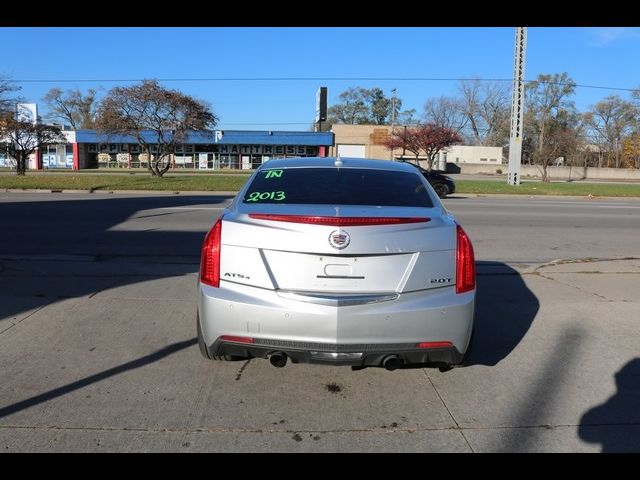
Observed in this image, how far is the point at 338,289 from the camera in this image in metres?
3.44

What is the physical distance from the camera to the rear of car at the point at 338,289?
3.39 meters

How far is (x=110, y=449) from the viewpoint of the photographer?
3.10 meters

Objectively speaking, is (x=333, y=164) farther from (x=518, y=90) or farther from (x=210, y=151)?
(x=210, y=151)

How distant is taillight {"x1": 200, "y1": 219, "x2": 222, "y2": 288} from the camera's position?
3580 mm

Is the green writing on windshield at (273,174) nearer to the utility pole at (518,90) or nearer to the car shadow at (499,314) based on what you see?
the car shadow at (499,314)

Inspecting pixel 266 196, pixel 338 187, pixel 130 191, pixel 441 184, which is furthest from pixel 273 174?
pixel 130 191

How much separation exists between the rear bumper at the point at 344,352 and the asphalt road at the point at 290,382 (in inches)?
14.6

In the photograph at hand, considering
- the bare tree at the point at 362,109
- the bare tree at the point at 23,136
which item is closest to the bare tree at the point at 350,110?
the bare tree at the point at 362,109

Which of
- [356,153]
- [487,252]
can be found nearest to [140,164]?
[356,153]

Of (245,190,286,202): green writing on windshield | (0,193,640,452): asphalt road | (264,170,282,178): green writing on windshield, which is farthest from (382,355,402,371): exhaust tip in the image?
(264,170,282,178): green writing on windshield

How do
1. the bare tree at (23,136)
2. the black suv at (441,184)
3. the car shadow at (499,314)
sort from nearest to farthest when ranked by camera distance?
the car shadow at (499,314)
the black suv at (441,184)
the bare tree at (23,136)

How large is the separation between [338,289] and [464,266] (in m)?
0.85

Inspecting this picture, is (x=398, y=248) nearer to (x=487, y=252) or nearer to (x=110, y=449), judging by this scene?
(x=110, y=449)

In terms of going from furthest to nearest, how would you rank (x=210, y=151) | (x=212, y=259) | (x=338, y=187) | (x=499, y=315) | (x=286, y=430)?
(x=210, y=151), (x=499, y=315), (x=338, y=187), (x=212, y=259), (x=286, y=430)
